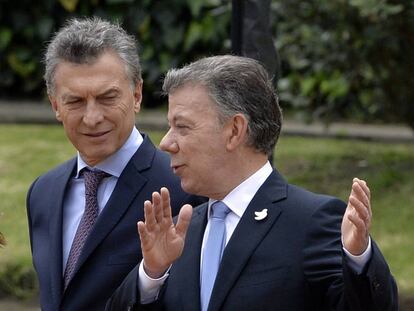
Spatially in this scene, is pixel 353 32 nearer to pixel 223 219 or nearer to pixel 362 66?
pixel 362 66

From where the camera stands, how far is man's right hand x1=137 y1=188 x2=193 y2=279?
10.8ft

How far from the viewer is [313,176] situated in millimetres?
8508

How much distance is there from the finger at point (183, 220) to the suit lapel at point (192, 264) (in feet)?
0.55

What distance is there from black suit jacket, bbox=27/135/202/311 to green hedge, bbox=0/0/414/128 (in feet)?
11.8

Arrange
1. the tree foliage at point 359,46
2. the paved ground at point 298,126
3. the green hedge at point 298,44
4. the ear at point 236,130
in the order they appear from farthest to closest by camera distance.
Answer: the paved ground at point 298,126 → the green hedge at point 298,44 → the tree foliage at point 359,46 → the ear at point 236,130

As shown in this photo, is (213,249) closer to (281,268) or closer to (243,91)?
(281,268)

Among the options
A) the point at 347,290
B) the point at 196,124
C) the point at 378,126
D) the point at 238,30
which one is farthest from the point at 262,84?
the point at 378,126

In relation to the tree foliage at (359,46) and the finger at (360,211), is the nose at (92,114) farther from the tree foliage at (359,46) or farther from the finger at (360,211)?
the tree foliage at (359,46)

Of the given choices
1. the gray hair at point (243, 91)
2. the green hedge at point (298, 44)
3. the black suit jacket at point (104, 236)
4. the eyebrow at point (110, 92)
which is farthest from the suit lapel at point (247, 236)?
the green hedge at point (298, 44)

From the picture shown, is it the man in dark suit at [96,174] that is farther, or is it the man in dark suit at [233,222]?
the man in dark suit at [96,174]

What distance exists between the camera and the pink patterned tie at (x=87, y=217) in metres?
3.88

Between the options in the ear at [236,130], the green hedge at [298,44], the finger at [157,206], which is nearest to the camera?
the finger at [157,206]

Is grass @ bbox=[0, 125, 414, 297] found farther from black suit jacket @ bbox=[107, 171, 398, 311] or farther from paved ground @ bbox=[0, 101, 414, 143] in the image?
Result: black suit jacket @ bbox=[107, 171, 398, 311]

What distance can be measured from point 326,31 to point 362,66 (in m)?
0.35
